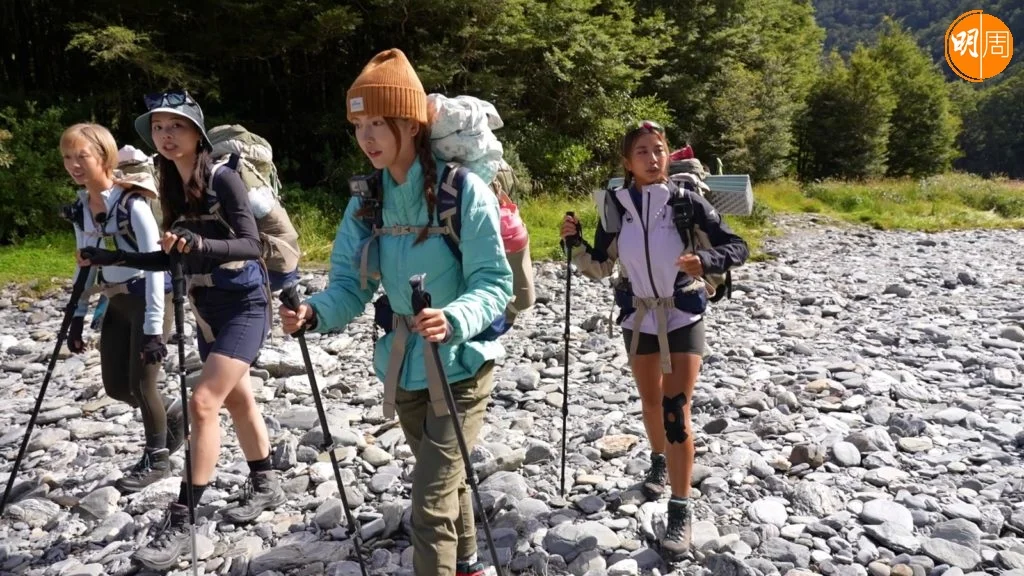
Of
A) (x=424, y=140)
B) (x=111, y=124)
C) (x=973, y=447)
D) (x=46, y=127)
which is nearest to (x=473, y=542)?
(x=424, y=140)

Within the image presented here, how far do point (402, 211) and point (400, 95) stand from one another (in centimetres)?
48

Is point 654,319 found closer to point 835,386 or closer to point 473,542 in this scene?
point 473,542

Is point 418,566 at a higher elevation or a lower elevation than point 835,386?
higher

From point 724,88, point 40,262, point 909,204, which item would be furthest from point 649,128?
point 724,88

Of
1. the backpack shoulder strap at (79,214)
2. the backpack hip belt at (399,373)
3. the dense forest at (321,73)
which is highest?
the dense forest at (321,73)

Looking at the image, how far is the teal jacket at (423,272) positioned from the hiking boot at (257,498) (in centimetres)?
197

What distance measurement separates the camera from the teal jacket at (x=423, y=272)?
281 centimetres

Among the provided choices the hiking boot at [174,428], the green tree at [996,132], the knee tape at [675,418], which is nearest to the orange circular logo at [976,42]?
the green tree at [996,132]

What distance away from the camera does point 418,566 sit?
2887 mm

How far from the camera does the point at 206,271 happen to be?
387cm

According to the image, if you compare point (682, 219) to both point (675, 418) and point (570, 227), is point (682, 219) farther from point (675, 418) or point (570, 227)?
point (675, 418)

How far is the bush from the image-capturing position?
1400 centimetres

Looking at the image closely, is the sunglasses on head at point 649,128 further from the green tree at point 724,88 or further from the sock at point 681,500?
the green tree at point 724,88

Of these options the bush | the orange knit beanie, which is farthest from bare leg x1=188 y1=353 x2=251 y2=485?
the bush
